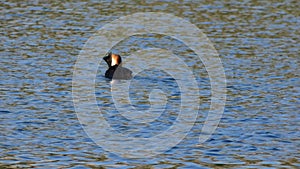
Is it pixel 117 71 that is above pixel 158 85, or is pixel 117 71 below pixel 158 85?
above

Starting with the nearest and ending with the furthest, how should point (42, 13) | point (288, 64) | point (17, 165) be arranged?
point (17, 165) < point (288, 64) < point (42, 13)

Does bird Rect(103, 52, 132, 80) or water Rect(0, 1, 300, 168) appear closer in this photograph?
water Rect(0, 1, 300, 168)

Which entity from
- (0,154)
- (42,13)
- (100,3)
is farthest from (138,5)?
(0,154)

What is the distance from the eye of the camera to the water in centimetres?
1537

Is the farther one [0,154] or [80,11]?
[80,11]

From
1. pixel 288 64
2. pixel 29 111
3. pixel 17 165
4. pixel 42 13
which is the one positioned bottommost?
pixel 17 165

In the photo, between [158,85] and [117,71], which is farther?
[117,71]

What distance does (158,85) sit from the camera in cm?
2294

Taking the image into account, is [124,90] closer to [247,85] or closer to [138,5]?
[247,85]

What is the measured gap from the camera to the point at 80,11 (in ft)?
121

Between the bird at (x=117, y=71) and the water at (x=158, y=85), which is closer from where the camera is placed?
the water at (x=158, y=85)

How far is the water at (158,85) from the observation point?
15.4 metres

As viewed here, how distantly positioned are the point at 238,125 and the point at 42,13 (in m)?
20.4

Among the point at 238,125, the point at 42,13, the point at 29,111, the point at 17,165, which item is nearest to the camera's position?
the point at 17,165
